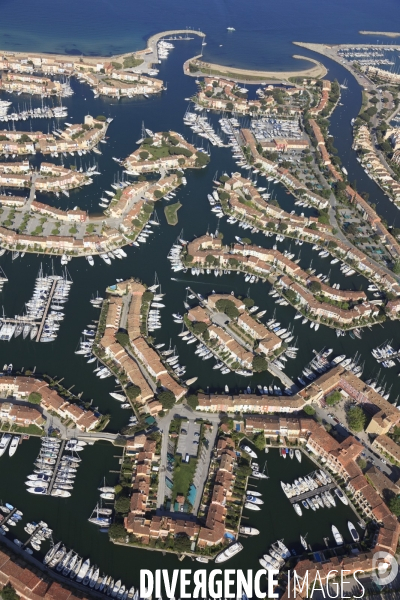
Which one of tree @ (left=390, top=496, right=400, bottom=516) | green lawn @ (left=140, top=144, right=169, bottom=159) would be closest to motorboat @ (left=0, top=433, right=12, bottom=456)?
tree @ (left=390, top=496, right=400, bottom=516)

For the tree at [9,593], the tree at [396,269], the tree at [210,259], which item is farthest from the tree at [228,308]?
the tree at [9,593]

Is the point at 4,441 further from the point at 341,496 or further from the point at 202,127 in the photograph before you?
the point at 202,127

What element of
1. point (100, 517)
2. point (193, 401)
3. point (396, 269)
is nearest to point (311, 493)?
point (193, 401)

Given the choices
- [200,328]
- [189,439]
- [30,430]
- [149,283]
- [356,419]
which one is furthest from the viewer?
[149,283]

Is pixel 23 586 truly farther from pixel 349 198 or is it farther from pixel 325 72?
A: pixel 325 72

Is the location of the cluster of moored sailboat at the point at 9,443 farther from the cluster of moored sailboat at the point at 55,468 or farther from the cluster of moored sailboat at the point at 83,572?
the cluster of moored sailboat at the point at 83,572

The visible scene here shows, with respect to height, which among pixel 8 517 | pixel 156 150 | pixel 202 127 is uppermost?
pixel 202 127

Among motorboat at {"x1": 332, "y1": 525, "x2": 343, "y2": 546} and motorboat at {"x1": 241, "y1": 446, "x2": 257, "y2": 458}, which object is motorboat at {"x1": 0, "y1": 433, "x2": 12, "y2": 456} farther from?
motorboat at {"x1": 332, "y1": 525, "x2": 343, "y2": 546}

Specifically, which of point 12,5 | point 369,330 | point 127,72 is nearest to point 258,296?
point 369,330
